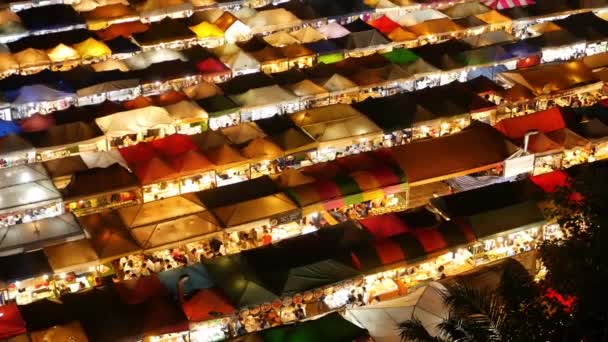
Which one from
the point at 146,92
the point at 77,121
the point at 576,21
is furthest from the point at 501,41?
the point at 77,121

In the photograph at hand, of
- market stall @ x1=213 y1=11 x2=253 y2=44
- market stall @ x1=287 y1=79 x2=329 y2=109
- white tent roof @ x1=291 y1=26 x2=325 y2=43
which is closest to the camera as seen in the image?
market stall @ x1=287 y1=79 x2=329 y2=109

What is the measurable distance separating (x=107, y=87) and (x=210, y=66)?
2177mm

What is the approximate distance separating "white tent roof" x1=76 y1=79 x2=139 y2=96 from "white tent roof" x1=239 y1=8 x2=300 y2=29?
3872mm

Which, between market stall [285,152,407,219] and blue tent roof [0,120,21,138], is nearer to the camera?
market stall [285,152,407,219]

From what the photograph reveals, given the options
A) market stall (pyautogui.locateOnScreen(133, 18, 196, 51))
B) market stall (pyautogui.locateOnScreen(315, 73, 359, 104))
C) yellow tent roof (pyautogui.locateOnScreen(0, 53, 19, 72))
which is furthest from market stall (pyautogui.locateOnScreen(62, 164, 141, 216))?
market stall (pyautogui.locateOnScreen(133, 18, 196, 51))

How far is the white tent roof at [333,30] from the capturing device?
18516 millimetres

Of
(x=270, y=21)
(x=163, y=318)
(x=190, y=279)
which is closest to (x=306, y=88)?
(x=270, y=21)

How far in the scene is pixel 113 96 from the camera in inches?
631

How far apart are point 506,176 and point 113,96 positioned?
756cm

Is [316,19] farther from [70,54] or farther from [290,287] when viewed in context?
[290,287]

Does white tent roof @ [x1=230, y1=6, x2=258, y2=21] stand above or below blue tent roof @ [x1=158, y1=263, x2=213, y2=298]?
above

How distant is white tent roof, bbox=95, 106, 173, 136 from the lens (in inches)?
563

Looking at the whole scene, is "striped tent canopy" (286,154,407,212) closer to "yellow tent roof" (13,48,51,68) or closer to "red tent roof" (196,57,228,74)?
"red tent roof" (196,57,228,74)

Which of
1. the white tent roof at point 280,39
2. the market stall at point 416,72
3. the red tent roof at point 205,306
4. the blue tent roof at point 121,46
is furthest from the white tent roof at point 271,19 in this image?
the red tent roof at point 205,306
